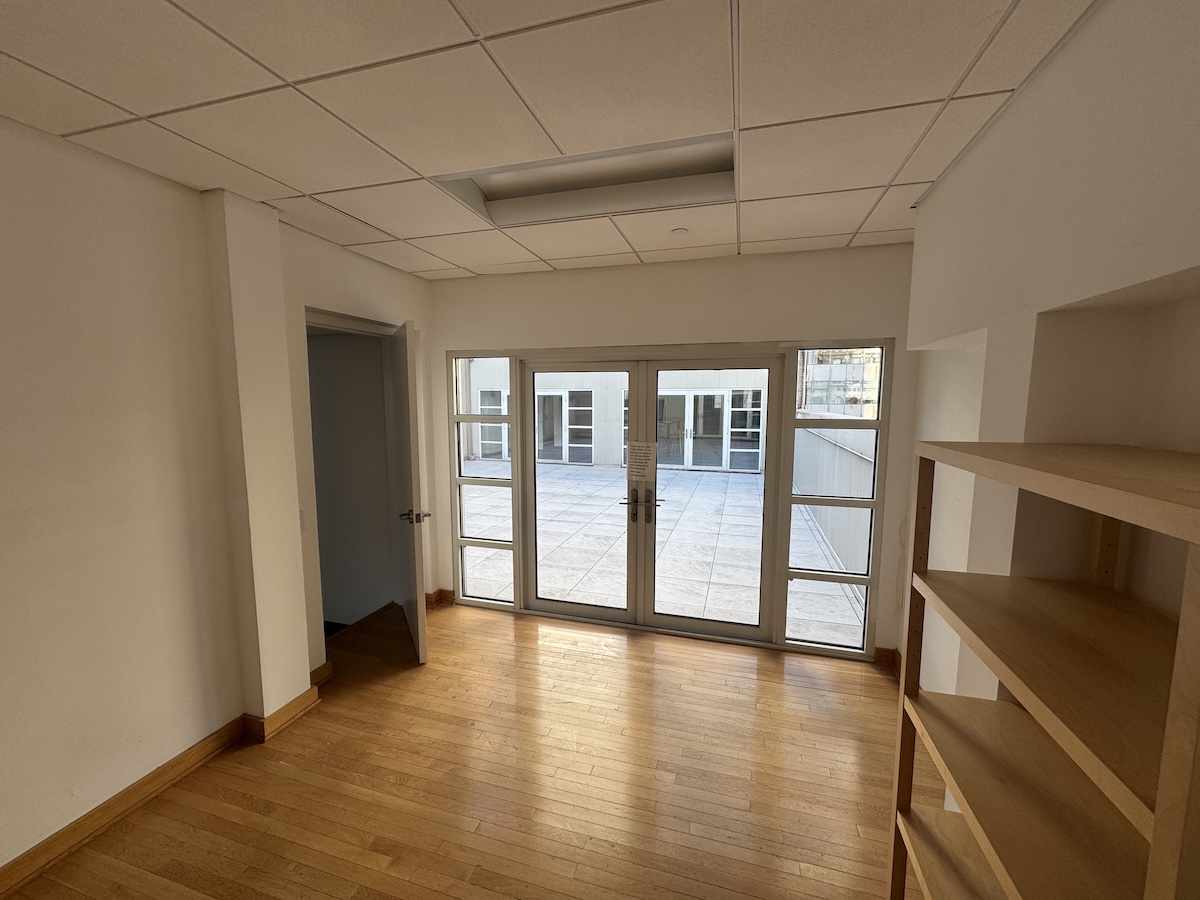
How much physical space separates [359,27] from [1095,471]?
72.8 inches

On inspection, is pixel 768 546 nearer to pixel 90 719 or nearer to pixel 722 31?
pixel 722 31

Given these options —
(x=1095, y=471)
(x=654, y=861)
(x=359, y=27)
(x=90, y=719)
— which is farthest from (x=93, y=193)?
(x=654, y=861)

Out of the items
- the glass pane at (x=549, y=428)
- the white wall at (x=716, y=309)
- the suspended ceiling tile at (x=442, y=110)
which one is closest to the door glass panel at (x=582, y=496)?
the glass pane at (x=549, y=428)

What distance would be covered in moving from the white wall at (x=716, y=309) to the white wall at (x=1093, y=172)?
4.32 feet

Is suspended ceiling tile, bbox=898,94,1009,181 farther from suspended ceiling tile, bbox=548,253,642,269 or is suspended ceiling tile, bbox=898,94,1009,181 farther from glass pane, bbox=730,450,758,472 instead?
glass pane, bbox=730,450,758,472

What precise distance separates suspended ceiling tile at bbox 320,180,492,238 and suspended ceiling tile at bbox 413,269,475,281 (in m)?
0.79

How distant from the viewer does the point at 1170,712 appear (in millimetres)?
502

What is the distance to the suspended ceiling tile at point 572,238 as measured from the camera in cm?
267

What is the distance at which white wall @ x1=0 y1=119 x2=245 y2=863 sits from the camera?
172cm

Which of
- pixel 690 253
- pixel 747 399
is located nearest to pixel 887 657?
pixel 747 399

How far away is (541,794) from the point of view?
216 centimetres

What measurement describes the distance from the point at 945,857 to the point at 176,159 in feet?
11.2

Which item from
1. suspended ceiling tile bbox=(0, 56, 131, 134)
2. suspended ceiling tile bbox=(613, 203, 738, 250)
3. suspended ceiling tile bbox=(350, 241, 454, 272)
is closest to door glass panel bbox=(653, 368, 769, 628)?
suspended ceiling tile bbox=(613, 203, 738, 250)

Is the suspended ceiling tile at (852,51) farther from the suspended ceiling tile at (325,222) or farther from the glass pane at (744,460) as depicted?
the glass pane at (744,460)
